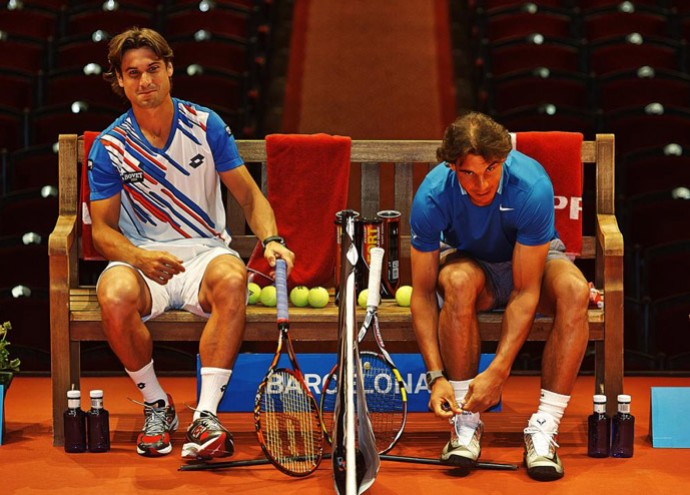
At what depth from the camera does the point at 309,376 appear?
13.4 ft

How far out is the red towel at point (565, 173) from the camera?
14.2 ft

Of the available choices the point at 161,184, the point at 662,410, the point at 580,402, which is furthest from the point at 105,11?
the point at 662,410

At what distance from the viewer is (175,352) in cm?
503

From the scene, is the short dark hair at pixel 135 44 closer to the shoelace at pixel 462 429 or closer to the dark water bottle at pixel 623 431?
the shoelace at pixel 462 429

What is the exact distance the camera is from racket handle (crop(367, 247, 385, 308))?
3281mm

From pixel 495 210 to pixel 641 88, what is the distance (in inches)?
104

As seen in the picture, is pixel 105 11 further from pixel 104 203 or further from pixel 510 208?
pixel 510 208

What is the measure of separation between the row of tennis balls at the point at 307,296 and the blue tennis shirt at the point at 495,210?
41 cm

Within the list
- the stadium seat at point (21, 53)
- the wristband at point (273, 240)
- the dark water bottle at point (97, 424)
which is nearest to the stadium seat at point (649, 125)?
the wristband at point (273, 240)

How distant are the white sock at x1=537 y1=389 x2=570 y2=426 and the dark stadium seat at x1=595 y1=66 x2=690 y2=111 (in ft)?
8.87

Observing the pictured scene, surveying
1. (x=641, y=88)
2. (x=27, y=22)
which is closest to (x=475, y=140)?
(x=641, y=88)

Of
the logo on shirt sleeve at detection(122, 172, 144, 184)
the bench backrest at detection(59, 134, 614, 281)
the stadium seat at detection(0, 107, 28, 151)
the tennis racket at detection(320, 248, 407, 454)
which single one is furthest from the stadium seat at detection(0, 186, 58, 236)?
the tennis racket at detection(320, 248, 407, 454)

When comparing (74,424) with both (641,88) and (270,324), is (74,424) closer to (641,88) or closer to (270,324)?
(270,324)

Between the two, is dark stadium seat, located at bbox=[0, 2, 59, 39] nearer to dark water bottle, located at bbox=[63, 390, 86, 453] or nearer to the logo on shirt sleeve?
the logo on shirt sleeve
